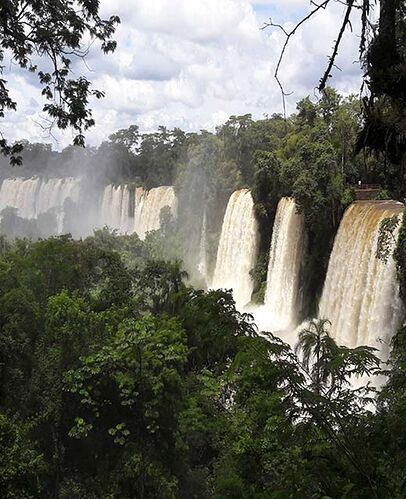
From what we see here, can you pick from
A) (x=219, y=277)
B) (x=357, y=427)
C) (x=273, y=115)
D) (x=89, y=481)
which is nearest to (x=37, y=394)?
(x=89, y=481)

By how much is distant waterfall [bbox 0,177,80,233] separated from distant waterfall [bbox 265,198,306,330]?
3818 cm

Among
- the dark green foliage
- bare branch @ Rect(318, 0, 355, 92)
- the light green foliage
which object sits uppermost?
bare branch @ Rect(318, 0, 355, 92)

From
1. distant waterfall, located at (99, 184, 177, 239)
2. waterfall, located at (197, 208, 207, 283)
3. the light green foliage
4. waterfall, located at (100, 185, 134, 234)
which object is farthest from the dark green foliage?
waterfall, located at (100, 185, 134, 234)

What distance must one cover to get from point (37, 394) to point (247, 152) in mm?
28226

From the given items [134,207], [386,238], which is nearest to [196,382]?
[386,238]

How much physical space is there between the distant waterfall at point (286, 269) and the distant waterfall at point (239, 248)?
348 cm

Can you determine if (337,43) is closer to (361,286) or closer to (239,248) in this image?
(361,286)

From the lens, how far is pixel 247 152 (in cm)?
4044

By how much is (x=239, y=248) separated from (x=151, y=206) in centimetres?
1814

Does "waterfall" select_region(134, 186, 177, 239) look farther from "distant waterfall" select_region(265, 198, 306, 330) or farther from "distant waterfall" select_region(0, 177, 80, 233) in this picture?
"distant waterfall" select_region(265, 198, 306, 330)

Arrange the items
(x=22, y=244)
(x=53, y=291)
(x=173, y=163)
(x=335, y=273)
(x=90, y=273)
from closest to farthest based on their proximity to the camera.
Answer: (x=335, y=273)
(x=53, y=291)
(x=90, y=273)
(x=22, y=244)
(x=173, y=163)

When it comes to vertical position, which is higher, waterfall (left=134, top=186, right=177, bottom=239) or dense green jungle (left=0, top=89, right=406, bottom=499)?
waterfall (left=134, top=186, right=177, bottom=239)

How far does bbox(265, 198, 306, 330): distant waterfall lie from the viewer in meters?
24.5

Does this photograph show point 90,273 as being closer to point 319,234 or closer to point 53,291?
point 53,291
